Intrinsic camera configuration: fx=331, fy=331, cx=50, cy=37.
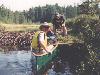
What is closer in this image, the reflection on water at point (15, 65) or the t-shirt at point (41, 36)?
the t-shirt at point (41, 36)

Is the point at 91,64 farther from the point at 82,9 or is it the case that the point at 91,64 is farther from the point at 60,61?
the point at 82,9

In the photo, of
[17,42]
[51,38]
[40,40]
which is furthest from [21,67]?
[17,42]

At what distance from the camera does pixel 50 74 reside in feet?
62.2

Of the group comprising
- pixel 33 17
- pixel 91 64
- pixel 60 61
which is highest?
pixel 91 64

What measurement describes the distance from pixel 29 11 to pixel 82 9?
93.6m

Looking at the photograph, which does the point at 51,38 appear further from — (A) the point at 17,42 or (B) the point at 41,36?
(A) the point at 17,42

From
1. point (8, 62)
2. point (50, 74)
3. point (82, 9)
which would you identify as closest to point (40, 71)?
point (50, 74)

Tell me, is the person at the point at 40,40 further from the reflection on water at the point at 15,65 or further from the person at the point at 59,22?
the person at the point at 59,22

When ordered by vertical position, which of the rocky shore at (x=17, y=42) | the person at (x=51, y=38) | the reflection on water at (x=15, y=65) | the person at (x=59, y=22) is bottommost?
the rocky shore at (x=17, y=42)

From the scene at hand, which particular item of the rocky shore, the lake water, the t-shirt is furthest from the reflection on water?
the rocky shore

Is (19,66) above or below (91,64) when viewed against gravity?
below

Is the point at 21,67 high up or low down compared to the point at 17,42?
up

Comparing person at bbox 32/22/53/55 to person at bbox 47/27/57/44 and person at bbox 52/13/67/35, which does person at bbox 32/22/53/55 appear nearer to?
person at bbox 47/27/57/44

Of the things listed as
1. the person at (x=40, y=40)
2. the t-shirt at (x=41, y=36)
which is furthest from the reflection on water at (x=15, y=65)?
the t-shirt at (x=41, y=36)
